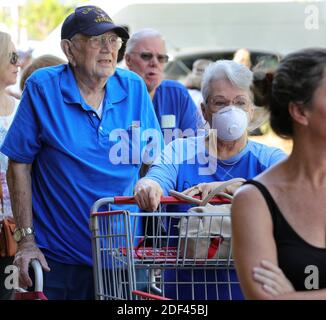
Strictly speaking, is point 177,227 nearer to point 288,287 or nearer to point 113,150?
point 113,150

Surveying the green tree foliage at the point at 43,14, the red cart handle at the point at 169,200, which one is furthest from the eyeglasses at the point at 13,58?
the green tree foliage at the point at 43,14

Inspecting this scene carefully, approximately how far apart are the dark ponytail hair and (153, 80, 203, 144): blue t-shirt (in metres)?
3.02

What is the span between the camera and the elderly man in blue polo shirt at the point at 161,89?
6.66 meters

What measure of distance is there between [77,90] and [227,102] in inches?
28.6

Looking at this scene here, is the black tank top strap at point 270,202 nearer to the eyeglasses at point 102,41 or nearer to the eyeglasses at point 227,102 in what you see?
the eyeglasses at point 227,102

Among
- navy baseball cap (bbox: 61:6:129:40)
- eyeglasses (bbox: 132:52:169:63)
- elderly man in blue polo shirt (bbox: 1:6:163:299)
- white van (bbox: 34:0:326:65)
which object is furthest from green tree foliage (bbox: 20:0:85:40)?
elderly man in blue polo shirt (bbox: 1:6:163:299)

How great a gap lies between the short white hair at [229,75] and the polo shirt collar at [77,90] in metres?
0.43

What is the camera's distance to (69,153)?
16.2ft

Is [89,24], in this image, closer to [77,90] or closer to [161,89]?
[77,90]

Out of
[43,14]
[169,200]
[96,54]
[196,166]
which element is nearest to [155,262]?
[169,200]

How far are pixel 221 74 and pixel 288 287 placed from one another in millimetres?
1709

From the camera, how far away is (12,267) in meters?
5.14

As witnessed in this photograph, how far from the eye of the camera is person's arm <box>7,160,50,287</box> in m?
4.97
